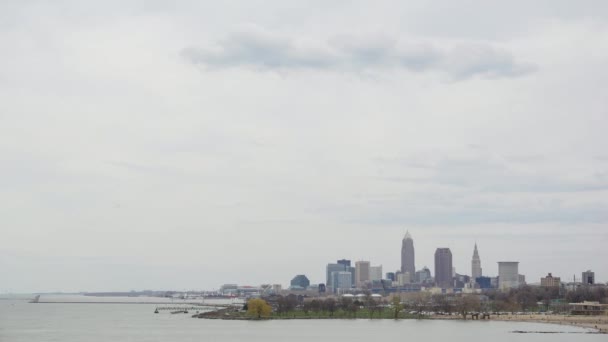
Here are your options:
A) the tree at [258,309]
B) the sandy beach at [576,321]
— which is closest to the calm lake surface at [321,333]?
the sandy beach at [576,321]

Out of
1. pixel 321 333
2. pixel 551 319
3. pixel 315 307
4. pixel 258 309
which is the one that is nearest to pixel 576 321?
pixel 551 319

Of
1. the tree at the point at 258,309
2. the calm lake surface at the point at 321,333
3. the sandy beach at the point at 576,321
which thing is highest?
the tree at the point at 258,309

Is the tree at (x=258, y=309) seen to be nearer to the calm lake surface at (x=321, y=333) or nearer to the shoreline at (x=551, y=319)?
the shoreline at (x=551, y=319)

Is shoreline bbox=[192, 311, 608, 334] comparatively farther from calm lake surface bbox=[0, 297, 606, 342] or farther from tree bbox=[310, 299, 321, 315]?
tree bbox=[310, 299, 321, 315]

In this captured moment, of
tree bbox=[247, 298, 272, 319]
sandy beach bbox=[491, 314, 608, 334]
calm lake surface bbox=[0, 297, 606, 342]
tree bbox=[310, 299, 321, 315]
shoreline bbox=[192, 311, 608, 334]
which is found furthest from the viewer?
tree bbox=[310, 299, 321, 315]

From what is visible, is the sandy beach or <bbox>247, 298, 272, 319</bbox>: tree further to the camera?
<bbox>247, 298, 272, 319</bbox>: tree

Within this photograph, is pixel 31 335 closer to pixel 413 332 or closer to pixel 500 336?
pixel 413 332

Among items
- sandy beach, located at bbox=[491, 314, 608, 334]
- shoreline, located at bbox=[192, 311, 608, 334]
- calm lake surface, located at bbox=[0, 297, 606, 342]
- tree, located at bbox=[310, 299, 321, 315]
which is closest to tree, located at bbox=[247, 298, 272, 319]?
shoreline, located at bbox=[192, 311, 608, 334]

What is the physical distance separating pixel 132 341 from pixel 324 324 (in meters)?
37.8

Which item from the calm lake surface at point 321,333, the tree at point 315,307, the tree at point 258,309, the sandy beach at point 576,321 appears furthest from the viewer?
the tree at point 315,307

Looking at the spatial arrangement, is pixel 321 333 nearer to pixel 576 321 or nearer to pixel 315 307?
pixel 576 321

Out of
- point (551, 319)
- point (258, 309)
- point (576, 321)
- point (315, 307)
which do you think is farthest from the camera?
point (315, 307)

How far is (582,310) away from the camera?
155250mm

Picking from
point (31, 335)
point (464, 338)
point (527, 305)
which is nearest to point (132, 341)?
point (31, 335)
